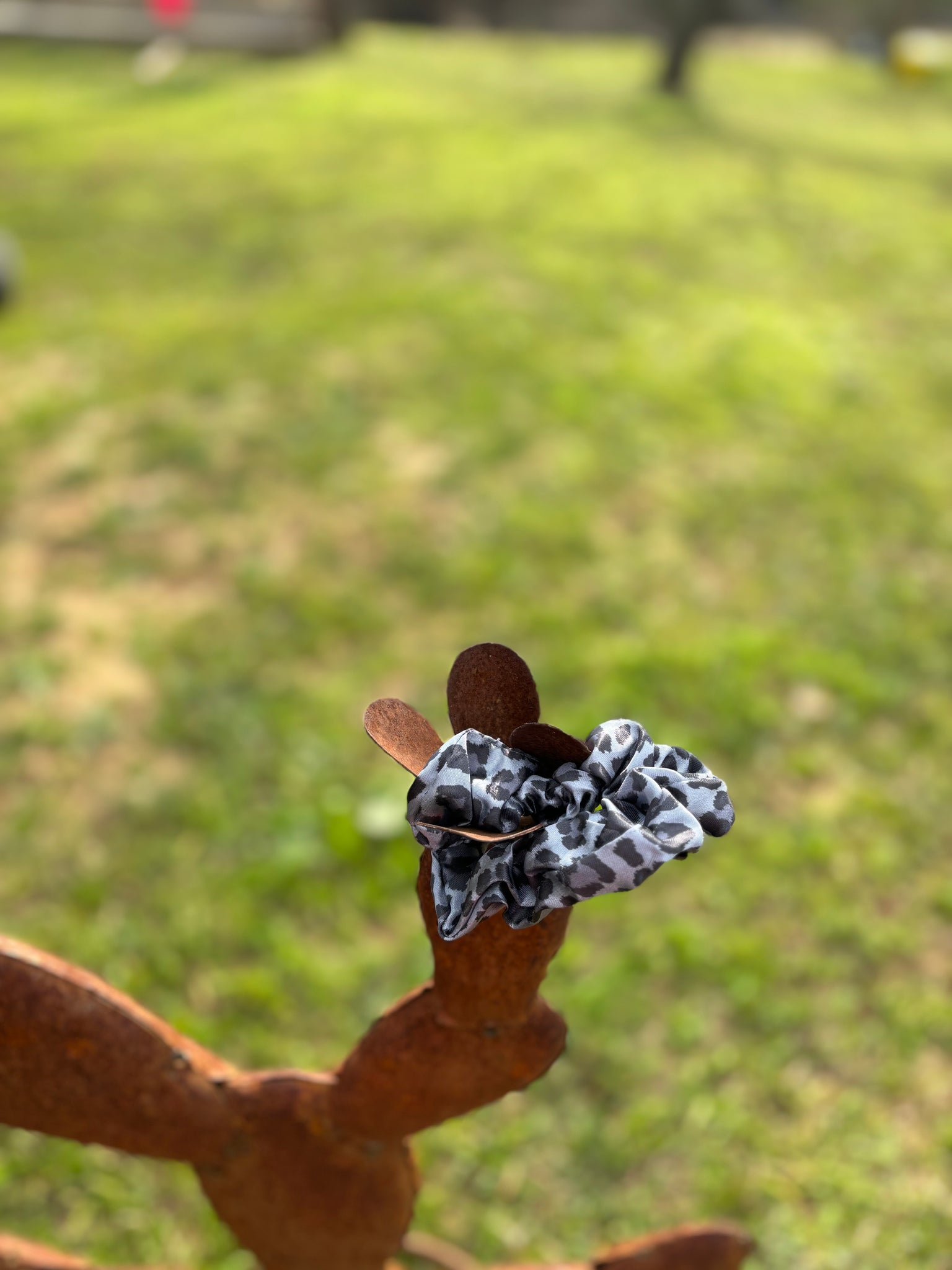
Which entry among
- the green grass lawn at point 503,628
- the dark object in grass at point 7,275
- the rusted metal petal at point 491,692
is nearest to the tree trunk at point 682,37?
the green grass lawn at point 503,628

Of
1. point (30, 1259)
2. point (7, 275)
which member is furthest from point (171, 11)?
point (30, 1259)

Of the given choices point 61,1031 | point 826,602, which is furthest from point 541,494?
point 61,1031

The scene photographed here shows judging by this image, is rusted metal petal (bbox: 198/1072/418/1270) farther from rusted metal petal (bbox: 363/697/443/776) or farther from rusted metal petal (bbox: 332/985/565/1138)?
rusted metal petal (bbox: 363/697/443/776)

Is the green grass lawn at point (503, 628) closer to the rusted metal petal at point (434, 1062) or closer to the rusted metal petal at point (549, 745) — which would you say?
the rusted metal petal at point (434, 1062)

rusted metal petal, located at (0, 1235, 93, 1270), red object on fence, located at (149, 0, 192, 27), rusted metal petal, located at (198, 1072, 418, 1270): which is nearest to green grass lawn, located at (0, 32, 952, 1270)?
rusted metal petal, located at (0, 1235, 93, 1270)

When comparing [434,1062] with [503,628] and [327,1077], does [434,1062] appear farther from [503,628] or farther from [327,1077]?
[503,628]

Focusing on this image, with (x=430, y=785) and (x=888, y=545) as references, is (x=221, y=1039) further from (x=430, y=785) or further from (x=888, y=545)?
(x=888, y=545)
